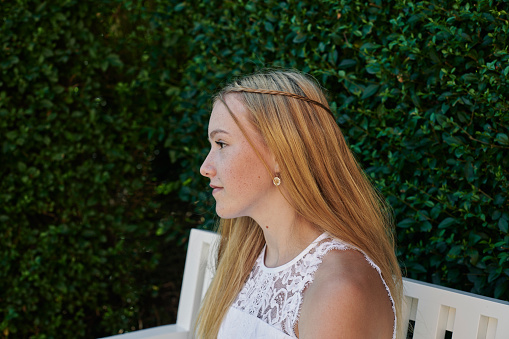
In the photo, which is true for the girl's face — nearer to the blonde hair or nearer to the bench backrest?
the blonde hair

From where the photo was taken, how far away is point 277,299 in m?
1.69

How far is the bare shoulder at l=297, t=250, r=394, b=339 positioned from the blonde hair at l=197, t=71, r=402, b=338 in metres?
0.12

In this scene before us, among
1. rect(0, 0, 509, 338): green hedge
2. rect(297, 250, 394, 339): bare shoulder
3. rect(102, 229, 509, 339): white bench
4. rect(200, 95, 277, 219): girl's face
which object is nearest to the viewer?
rect(297, 250, 394, 339): bare shoulder

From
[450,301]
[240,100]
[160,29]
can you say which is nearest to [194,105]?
[160,29]

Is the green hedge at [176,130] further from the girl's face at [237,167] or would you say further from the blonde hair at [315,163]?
the girl's face at [237,167]

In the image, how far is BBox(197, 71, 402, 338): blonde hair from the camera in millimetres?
1635

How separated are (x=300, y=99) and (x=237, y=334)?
30.4 inches

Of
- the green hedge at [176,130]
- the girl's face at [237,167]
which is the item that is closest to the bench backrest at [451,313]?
the green hedge at [176,130]

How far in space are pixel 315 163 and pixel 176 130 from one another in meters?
1.80

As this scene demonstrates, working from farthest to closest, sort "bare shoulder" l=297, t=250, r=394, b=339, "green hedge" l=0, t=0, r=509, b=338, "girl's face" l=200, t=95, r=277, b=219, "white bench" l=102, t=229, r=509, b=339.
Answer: "green hedge" l=0, t=0, r=509, b=338, "girl's face" l=200, t=95, r=277, b=219, "white bench" l=102, t=229, r=509, b=339, "bare shoulder" l=297, t=250, r=394, b=339

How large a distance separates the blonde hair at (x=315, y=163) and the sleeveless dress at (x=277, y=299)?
73 millimetres

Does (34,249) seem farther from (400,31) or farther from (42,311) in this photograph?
(400,31)

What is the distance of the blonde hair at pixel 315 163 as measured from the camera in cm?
163

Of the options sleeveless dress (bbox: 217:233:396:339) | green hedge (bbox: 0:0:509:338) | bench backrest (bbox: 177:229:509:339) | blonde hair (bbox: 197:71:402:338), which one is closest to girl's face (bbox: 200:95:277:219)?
blonde hair (bbox: 197:71:402:338)
